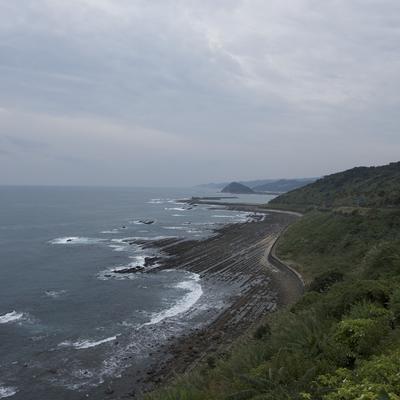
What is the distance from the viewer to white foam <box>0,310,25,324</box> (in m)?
29.7

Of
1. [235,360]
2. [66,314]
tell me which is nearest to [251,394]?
[235,360]

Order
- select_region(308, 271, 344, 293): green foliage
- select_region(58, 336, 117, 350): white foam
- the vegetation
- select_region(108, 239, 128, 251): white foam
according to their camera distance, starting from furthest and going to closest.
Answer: select_region(108, 239, 128, 251): white foam → select_region(58, 336, 117, 350): white foam → select_region(308, 271, 344, 293): green foliage → the vegetation

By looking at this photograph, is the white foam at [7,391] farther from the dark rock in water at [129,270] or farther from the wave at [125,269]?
the dark rock in water at [129,270]

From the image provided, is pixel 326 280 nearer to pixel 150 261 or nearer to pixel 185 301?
pixel 185 301

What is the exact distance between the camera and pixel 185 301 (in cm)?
3459

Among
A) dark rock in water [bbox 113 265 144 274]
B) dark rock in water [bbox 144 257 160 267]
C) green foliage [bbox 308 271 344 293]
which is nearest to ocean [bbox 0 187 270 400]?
dark rock in water [bbox 144 257 160 267]

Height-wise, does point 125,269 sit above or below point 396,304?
below

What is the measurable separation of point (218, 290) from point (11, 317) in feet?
54.8

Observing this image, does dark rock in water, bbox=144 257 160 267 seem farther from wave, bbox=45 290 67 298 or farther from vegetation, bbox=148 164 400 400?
vegetation, bbox=148 164 400 400

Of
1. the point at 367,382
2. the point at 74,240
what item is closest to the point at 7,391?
the point at 367,382

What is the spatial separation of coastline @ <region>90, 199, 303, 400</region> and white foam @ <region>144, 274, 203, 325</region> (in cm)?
86

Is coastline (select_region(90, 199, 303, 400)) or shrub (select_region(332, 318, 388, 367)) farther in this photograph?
coastline (select_region(90, 199, 303, 400))

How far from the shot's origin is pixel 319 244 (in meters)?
46.2

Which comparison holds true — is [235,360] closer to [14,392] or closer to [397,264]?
[397,264]
